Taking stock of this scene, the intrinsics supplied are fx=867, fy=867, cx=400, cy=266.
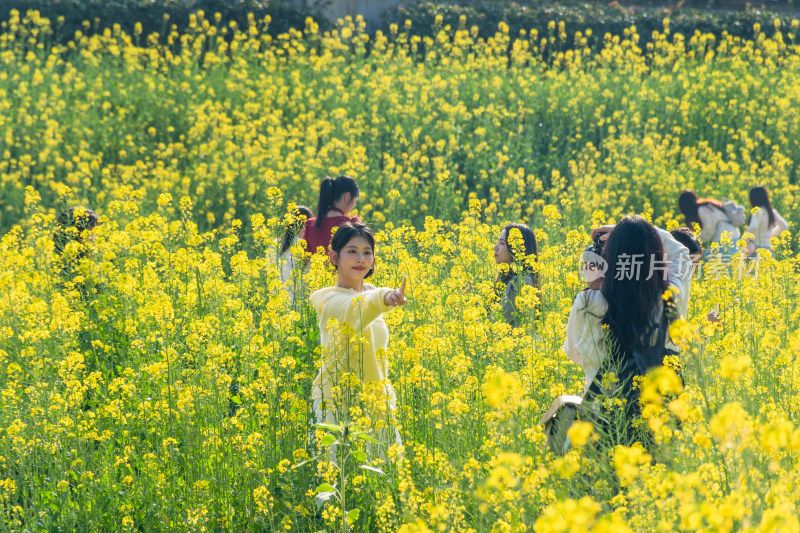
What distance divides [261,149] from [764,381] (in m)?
7.91

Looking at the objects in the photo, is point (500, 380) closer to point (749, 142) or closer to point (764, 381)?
point (764, 381)

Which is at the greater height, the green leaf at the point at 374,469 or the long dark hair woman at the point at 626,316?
the long dark hair woman at the point at 626,316

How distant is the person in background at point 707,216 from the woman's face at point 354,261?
14.9 ft

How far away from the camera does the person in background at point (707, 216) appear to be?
7.76 metres

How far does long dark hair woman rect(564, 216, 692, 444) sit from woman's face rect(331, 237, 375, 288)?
1.00 meters

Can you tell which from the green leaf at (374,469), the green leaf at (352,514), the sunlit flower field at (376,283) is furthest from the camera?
the green leaf at (352,514)

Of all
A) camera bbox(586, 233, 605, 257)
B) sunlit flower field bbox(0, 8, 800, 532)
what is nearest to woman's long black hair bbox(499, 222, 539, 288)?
sunlit flower field bbox(0, 8, 800, 532)

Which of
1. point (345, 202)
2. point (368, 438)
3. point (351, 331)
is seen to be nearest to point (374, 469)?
point (368, 438)

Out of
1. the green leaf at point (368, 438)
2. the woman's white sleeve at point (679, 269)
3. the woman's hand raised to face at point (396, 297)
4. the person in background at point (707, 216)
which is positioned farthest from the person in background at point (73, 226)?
the person in background at point (707, 216)

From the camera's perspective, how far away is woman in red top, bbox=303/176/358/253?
616 cm

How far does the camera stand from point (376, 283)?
233 inches

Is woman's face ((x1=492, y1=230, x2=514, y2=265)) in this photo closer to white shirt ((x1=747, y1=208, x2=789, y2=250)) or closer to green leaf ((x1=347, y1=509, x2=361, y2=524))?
green leaf ((x1=347, y1=509, x2=361, y2=524))

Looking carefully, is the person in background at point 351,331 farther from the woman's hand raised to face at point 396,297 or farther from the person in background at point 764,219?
the person in background at point 764,219

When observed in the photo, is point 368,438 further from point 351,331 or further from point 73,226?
point 73,226
